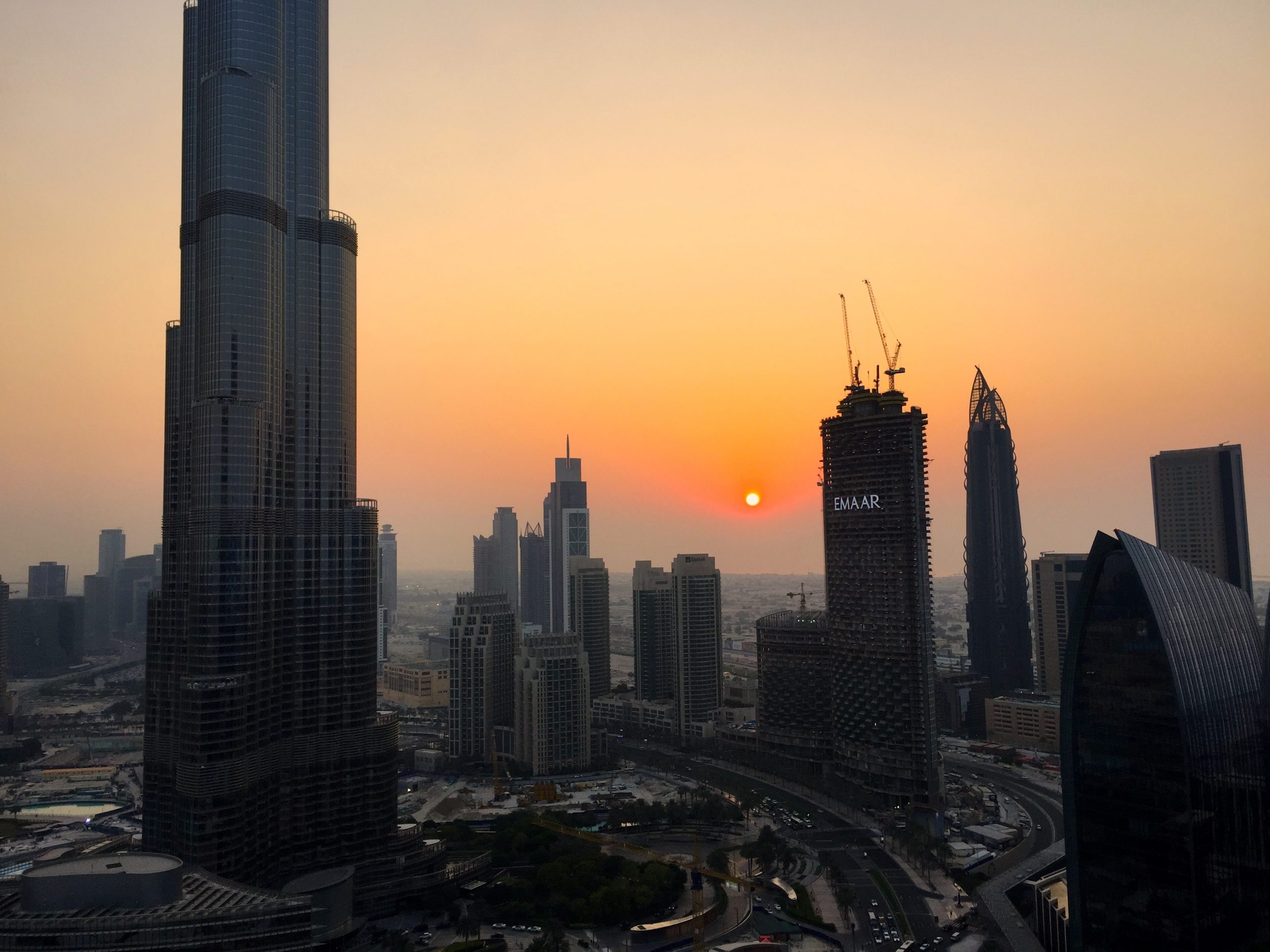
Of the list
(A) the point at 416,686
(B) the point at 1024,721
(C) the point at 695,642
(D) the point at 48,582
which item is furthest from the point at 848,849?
(D) the point at 48,582

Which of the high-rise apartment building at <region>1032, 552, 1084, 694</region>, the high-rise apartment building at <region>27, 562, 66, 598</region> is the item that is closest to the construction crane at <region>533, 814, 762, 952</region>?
the high-rise apartment building at <region>1032, 552, 1084, 694</region>

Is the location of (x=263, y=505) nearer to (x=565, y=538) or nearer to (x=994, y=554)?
(x=994, y=554)

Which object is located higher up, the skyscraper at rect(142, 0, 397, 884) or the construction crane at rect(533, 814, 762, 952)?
the skyscraper at rect(142, 0, 397, 884)

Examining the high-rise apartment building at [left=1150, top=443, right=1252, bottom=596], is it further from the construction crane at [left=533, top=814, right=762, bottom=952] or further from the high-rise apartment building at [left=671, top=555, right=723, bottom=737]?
the construction crane at [left=533, top=814, right=762, bottom=952]

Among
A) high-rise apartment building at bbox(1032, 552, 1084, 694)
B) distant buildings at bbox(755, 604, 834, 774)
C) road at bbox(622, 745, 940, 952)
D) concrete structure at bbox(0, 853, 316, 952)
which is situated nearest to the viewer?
concrete structure at bbox(0, 853, 316, 952)

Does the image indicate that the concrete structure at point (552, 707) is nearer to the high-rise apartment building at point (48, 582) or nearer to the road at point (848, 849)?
the road at point (848, 849)

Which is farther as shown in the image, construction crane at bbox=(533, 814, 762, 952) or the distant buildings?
the distant buildings

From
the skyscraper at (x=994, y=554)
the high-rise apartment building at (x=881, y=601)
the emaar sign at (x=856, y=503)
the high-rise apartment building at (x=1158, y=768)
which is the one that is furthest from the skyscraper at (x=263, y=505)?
the skyscraper at (x=994, y=554)
